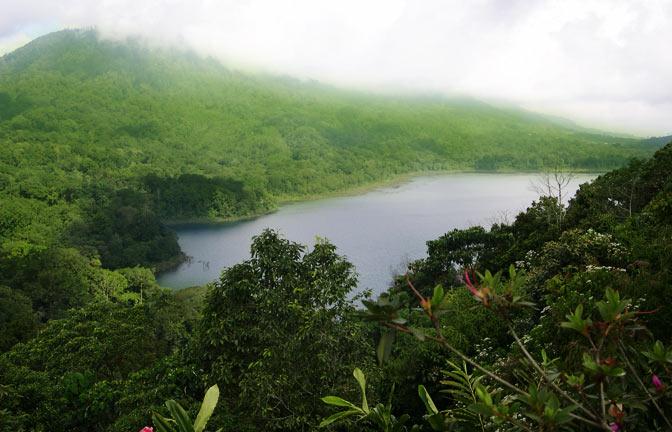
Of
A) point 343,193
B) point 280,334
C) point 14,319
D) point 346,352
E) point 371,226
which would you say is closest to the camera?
point 346,352

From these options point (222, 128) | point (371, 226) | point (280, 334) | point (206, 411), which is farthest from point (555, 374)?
point (222, 128)

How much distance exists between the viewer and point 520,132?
363 feet

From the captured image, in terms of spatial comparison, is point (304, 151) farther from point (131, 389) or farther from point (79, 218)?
point (131, 389)

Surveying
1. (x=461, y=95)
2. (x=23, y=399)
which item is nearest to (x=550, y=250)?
(x=23, y=399)

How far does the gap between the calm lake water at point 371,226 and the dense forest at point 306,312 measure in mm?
3580

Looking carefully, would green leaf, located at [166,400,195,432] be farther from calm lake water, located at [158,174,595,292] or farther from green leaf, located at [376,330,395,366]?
calm lake water, located at [158,174,595,292]

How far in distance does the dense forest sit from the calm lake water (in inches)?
141

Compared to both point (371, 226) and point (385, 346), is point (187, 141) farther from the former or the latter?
point (385, 346)

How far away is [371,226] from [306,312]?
40365 mm

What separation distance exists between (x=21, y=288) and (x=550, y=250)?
25.9m

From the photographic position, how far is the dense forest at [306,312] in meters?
1.26

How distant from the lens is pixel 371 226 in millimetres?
45656

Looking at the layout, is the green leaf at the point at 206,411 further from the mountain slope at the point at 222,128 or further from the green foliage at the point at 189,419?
the mountain slope at the point at 222,128

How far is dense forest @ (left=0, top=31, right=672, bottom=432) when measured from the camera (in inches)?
49.7
